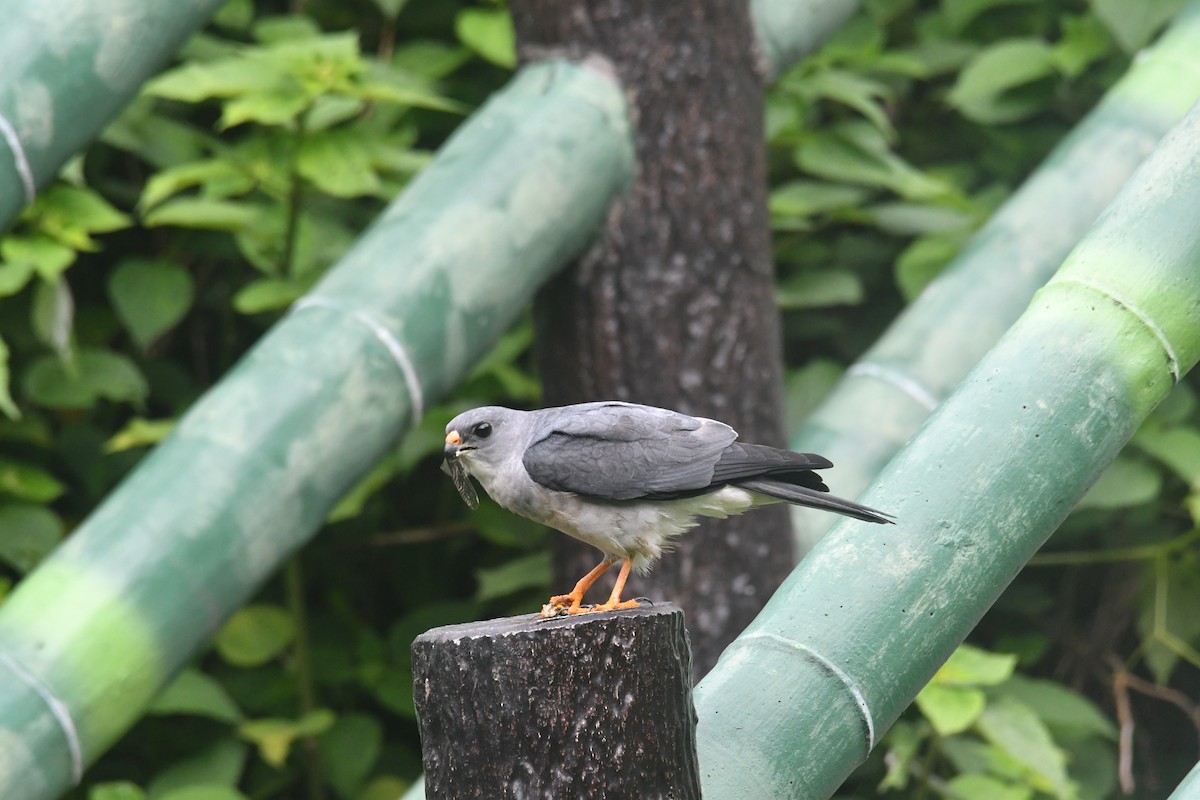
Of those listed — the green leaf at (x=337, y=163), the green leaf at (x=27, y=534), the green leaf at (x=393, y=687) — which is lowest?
the green leaf at (x=393, y=687)

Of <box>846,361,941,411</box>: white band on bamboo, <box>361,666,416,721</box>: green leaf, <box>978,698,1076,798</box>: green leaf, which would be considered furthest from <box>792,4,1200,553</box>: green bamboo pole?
<box>361,666,416,721</box>: green leaf

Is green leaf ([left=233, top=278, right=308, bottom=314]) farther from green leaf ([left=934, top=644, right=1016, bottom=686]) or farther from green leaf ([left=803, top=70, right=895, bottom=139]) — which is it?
green leaf ([left=934, top=644, right=1016, bottom=686])

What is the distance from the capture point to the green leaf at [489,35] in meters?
3.25

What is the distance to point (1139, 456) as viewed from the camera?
128 inches

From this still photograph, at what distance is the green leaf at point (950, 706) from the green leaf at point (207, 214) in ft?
5.78

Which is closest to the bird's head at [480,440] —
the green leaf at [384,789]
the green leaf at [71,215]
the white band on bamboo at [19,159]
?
the white band on bamboo at [19,159]

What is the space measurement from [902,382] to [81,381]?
1.85 meters

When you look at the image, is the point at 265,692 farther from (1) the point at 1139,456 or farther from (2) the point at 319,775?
(1) the point at 1139,456

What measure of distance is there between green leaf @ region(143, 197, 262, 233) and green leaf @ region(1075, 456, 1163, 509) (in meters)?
1.97

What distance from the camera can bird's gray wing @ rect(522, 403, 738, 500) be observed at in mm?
1772

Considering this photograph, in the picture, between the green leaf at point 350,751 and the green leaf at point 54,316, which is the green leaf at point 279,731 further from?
the green leaf at point 54,316

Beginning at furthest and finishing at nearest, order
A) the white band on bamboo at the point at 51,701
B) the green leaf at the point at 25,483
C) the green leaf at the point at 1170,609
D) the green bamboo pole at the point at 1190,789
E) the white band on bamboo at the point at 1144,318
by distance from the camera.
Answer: the green leaf at the point at 1170,609 < the green leaf at the point at 25,483 < the white band on bamboo at the point at 51,701 < the white band on bamboo at the point at 1144,318 < the green bamboo pole at the point at 1190,789

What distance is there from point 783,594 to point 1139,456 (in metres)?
1.72

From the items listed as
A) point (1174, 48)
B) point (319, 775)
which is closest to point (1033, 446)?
point (1174, 48)
